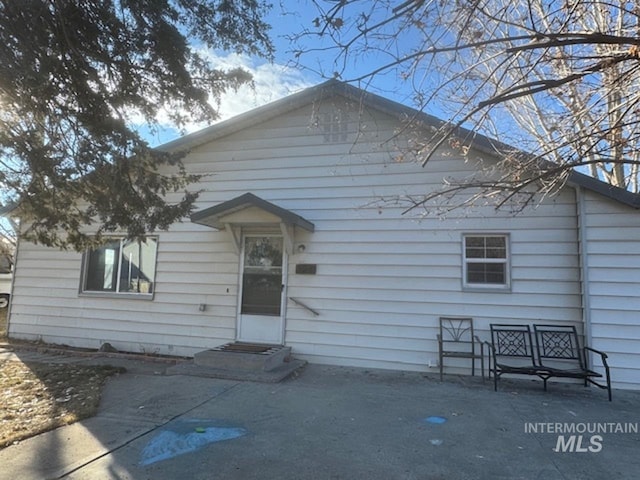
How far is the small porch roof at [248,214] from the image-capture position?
7168mm

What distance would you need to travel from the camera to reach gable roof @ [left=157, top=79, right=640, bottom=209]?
623 cm

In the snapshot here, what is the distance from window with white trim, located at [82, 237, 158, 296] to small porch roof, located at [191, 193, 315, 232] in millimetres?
1862

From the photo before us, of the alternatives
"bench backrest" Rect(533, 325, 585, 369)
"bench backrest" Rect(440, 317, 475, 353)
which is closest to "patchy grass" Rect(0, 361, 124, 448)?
"bench backrest" Rect(440, 317, 475, 353)

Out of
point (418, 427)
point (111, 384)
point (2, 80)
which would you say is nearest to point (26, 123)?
point (2, 80)

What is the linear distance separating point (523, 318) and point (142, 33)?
269 inches

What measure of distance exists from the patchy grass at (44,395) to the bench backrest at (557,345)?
640cm

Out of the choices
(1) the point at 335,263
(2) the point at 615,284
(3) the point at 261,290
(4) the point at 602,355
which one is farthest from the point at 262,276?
(2) the point at 615,284

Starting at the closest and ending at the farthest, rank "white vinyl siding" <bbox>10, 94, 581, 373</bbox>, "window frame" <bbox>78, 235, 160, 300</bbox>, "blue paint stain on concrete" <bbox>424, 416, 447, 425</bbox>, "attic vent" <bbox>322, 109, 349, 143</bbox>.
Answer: "blue paint stain on concrete" <bbox>424, 416, 447, 425</bbox> < "white vinyl siding" <bbox>10, 94, 581, 373</bbox> < "attic vent" <bbox>322, 109, 349, 143</bbox> < "window frame" <bbox>78, 235, 160, 300</bbox>

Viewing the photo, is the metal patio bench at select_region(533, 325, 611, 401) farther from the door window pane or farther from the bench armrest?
the door window pane

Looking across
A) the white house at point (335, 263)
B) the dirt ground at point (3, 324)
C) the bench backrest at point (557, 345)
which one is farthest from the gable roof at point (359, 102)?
the dirt ground at point (3, 324)

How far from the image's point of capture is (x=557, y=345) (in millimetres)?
6496

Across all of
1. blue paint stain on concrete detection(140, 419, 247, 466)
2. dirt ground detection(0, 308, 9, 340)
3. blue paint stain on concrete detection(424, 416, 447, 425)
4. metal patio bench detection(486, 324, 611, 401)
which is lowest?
dirt ground detection(0, 308, 9, 340)

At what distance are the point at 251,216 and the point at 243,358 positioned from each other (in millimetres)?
2506

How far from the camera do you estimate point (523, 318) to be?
6.68 meters
